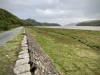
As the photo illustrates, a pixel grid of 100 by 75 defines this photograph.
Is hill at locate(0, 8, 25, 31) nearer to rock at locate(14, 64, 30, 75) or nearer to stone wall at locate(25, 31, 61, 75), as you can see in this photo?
stone wall at locate(25, 31, 61, 75)

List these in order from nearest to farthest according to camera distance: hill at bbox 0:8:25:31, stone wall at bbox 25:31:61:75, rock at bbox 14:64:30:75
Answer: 1. rock at bbox 14:64:30:75
2. stone wall at bbox 25:31:61:75
3. hill at bbox 0:8:25:31

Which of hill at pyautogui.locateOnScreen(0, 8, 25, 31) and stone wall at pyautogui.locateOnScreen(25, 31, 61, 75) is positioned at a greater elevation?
hill at pyautogui.locateOnScreen(0, 8, 25, 31)

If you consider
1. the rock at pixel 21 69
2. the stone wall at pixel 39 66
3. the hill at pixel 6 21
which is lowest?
the stone wall at pixel 39 66

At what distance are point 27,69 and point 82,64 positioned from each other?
7328 millimetres

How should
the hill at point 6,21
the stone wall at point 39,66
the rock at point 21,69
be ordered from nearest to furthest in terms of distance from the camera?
the rock at point 21,69 < the stone wall at point 39,66 < the hill at point 6,21

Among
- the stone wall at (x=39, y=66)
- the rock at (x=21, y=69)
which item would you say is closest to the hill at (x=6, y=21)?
the stone wall at (x=39, y=66)

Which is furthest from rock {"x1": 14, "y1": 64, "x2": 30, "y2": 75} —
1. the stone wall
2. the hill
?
the hill

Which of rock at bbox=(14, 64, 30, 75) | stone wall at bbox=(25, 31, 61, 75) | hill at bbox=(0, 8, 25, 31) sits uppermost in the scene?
hill at bbox=(0, 8, 25, 31)

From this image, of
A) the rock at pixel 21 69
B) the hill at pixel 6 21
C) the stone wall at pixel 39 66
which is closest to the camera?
the rock at pixel 21 69

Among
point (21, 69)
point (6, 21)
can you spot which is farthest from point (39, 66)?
point (6, 21)

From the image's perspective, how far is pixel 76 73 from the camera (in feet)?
30.2

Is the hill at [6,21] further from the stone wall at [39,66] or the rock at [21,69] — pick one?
the rock at [21,69]

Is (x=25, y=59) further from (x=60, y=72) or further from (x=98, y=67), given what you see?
(x=98, y=67)

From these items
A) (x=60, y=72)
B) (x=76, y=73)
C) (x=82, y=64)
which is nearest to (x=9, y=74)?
(x=60, y=72)
